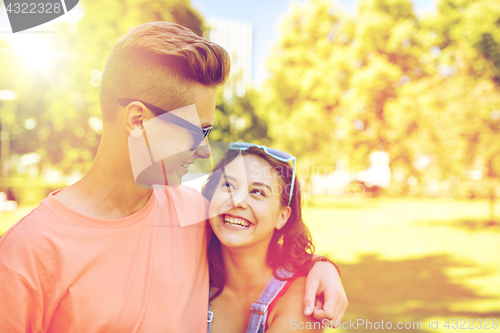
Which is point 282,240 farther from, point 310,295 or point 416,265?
point 416,265

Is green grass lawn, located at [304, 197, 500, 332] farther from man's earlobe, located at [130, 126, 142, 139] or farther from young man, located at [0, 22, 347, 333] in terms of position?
man's earlobe, located at [130, 126, 142, 139]

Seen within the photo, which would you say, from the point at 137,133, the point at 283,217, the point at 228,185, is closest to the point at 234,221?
the point at 228,185

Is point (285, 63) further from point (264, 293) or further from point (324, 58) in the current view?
point (264, 293)

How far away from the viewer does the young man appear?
52.0 inches

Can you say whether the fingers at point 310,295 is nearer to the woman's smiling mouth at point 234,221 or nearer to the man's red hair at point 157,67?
the woman's smiling mouth at point 234,221

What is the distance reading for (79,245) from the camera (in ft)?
4.68

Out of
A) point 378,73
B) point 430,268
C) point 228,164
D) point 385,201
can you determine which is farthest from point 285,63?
point 228,164

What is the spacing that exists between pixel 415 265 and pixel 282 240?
688 centimetres

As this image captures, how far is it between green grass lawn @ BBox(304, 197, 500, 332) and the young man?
1322mm

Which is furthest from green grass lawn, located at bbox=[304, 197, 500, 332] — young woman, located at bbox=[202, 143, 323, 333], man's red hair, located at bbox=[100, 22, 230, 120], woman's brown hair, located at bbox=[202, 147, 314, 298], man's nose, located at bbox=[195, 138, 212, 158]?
man's red hair, located at bbox=[100, 22, 230, 120]

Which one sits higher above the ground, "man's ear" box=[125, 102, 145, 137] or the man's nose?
"man's ear" box=[125, 102, 145, 137]

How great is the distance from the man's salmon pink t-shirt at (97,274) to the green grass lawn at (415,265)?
1.38 m

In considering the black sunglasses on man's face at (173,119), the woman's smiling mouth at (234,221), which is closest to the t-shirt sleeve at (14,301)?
the black sunglasses on man's face at (173,119)

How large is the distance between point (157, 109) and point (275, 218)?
1049mm
